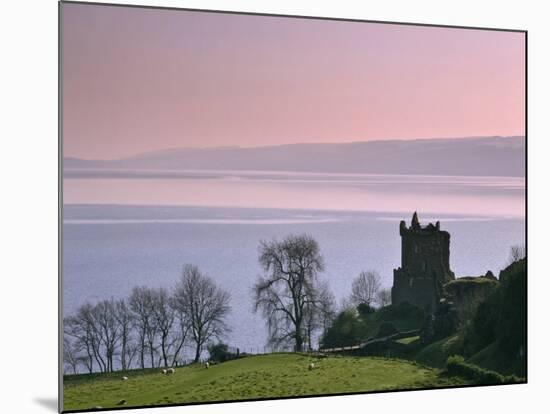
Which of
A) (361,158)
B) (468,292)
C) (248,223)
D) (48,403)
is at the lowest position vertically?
(48,403)

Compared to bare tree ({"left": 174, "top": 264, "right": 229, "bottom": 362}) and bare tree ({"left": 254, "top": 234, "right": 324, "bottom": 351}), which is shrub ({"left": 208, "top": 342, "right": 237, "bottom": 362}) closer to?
bare tree ({"left": 174, "top": 264, "right": 229, "bottom": 362})

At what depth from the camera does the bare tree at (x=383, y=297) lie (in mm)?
12328

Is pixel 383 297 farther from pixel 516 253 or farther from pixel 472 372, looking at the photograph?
pixel 516 253

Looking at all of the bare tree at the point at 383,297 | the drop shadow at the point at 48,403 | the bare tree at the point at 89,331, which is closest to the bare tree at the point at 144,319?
the bare tree at the point at 89,331

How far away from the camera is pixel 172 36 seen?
1167 cm

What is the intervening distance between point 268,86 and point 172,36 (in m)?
0.99

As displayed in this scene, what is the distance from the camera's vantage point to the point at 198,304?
11.8m

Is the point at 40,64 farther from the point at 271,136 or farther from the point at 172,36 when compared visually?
the point at 271,136

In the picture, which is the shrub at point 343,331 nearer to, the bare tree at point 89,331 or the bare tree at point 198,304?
the bare tree at point 198,304

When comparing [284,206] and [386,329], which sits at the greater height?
[284,206]

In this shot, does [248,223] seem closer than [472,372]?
Yes

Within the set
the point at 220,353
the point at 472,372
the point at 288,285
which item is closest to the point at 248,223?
the point at 288,285

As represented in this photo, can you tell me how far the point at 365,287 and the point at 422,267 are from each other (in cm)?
60

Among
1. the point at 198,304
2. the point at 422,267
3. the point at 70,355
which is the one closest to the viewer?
the point at 70,355
